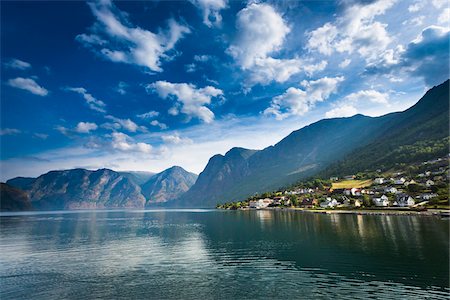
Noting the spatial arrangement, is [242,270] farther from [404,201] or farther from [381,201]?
[381,201]

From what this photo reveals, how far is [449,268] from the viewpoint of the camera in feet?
126

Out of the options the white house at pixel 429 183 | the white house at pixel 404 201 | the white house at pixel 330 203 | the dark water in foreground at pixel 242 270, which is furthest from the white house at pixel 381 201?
the dark water in foreground at pixel 242 270

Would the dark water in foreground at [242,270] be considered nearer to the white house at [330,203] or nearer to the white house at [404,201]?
the white house at [404,201]

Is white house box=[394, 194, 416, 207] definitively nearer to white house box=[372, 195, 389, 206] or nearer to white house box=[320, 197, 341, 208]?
white house box=[372, 195, 389, 206]

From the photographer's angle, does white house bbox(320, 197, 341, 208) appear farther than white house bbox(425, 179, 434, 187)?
Yes

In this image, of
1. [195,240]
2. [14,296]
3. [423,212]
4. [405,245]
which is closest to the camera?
[14,296]

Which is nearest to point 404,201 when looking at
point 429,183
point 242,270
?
point 429,183

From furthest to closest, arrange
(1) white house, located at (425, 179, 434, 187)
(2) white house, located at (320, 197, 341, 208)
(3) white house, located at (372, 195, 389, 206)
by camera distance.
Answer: (2) white house, located at (320, 197, 341, 208), (1) white house, located at (425, 179, 434, 187), (3) white house, located at (372, 195, 389, 206)

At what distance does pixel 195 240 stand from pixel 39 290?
45.6m

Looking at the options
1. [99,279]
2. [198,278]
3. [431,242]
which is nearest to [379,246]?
[431,242]

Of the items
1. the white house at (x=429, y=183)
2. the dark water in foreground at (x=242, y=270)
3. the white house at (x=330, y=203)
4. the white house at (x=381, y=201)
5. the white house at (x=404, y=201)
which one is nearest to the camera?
the dark water in foreground at (x=242, y=270)

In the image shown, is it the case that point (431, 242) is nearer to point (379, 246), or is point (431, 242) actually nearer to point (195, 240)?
point (379, 246)

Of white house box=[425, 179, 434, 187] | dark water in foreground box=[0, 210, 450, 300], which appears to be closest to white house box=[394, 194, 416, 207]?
white house box=[425, 179, 434, 187]

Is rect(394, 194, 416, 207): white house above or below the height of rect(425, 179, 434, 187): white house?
below
